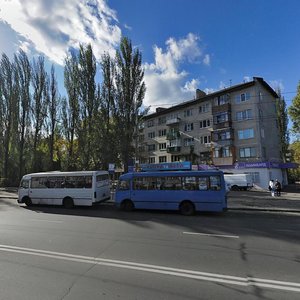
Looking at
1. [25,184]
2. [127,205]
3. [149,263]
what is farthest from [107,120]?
[149,263]

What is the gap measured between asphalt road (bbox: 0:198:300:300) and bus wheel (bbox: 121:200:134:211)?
6513 mm

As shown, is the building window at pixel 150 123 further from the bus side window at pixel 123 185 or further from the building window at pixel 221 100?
the bus side window at pixel 123 185

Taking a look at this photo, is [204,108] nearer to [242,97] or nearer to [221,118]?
[221,118]

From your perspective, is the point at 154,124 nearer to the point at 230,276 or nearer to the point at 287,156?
the point at 287,156

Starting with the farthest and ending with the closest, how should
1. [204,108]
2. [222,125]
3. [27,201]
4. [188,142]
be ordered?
[188,142], [204,108], [222,125], [27,201]

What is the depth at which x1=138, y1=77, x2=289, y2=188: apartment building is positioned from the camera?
41031mm

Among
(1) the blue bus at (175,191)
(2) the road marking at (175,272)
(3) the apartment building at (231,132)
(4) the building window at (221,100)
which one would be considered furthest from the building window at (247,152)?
(2) the road marking at (175,272)

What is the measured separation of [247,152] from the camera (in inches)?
1646

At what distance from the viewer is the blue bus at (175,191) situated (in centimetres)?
1466

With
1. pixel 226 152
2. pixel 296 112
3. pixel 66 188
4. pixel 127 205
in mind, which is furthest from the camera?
pixel 226 152

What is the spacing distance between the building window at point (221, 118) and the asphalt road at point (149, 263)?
3551 centimetres

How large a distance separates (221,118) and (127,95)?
19501 millimetres

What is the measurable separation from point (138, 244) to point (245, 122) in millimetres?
38421

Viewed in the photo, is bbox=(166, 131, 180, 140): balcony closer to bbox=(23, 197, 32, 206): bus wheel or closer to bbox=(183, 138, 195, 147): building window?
bbox=(183, 138, 195, 147): building window
